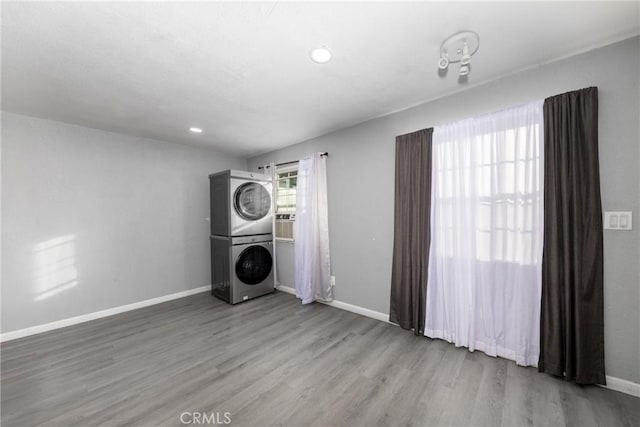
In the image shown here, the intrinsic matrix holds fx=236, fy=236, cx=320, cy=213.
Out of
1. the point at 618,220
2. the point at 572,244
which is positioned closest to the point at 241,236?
the point at 572,244

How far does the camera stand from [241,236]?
11.4 feet

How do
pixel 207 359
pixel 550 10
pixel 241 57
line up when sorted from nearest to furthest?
pixel 550 10
pixel 241 57
pixel 207 359

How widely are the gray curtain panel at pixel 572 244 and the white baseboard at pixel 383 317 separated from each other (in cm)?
8

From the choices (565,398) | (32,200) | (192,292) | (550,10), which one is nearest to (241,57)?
(550,10)

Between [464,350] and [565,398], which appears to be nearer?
[565,398]

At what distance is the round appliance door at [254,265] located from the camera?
345cm

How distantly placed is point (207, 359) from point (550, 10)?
11.2ft

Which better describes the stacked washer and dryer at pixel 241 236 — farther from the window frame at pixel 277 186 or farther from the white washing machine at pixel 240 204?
the window frame at pixel 277 186

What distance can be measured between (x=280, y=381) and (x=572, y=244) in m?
2.36

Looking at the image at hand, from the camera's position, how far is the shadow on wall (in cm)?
265

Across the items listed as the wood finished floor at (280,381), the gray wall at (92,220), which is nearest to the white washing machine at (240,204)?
the gray wall at (92,220)

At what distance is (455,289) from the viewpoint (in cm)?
221

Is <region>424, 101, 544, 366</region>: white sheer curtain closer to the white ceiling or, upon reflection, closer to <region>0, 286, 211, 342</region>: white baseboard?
the white ceiling

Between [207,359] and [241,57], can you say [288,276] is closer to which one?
[207,359]
